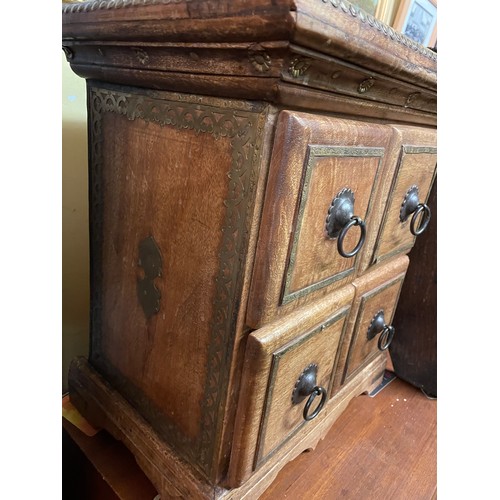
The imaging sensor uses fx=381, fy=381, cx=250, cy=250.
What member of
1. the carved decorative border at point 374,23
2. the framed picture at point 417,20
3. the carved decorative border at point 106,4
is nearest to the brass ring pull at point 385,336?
the carved decorative border at point 374,23

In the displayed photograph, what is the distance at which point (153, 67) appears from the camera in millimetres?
480

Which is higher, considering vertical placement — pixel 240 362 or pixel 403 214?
pixel 403 214

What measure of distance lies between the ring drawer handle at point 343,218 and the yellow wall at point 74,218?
0.61m

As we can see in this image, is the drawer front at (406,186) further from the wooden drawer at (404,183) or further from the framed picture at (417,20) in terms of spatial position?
the framed picture at (417,20)

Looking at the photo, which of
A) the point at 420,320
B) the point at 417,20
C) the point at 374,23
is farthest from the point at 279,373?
the point at 417,20

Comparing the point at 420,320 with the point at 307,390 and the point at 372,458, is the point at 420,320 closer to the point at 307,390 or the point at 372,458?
the point at 372,458

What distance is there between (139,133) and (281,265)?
11.4 inches

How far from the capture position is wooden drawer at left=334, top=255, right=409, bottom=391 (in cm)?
73

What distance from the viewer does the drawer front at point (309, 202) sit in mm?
432

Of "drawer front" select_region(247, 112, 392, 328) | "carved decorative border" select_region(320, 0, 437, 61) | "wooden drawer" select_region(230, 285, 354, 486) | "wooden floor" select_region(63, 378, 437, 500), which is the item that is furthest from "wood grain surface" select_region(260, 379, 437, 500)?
"carved decorative border" select_region(320, 0, 437, 61)

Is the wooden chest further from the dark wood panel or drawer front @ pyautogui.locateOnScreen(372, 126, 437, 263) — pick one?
the dark wood panel

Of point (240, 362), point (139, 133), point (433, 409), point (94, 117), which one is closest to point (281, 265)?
point (240, 362)

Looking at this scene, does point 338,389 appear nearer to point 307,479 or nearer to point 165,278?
point 307,479

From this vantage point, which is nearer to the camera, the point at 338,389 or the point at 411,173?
the point at 411,173
